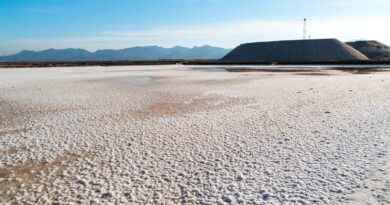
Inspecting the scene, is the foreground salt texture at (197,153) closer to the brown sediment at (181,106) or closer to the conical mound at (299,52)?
Answer: the brown sediment at (181,106)

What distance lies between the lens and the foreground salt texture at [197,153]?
4961 mm

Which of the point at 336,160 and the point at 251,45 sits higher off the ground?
the point at 251,45

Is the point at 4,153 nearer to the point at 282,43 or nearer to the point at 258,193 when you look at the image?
the point at 258,193

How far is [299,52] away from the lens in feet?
277

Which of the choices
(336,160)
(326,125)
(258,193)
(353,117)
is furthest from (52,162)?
(353,117)

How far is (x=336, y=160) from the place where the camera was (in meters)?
6.19

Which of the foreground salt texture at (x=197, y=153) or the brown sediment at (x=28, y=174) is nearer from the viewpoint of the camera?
the foreground salt texture at (x=197, y=153)

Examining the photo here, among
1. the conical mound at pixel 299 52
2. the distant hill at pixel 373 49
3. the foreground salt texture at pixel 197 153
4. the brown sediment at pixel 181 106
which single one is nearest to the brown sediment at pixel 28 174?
the foreground salt texture at pixel 197 153

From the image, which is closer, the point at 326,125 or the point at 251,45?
the point at 326,125

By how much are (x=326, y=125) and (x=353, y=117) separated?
149cm

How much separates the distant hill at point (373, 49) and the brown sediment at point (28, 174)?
113114 mm

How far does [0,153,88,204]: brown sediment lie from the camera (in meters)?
5.17

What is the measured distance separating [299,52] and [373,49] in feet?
152

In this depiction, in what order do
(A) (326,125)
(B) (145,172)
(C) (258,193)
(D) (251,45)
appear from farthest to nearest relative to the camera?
1. (D) (251,45)
2. (A) (326,125)
3. (B) (145,172)
4. (C) (258,193)
